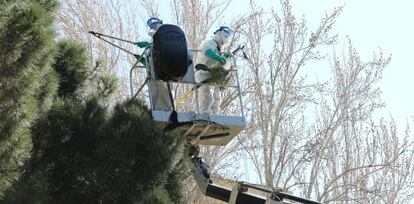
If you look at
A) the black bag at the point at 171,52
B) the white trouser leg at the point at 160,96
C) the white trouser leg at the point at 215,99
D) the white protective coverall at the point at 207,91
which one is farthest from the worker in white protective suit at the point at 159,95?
the white trouser leg at the point at 215,99

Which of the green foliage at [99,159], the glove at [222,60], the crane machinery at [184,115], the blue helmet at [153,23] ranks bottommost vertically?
the green foliage at [99,159]

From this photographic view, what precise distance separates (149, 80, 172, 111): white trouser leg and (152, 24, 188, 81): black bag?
0.23m

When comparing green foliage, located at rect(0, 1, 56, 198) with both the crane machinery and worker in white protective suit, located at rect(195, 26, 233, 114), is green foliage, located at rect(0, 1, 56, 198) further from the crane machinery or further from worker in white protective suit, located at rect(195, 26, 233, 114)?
worker in white protective suit, located at rect(195, 26, 233, 114)

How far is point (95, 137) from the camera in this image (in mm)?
6695

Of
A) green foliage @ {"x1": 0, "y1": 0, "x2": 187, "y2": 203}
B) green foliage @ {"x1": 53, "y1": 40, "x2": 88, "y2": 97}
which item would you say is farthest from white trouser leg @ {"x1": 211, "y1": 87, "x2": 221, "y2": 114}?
green foliage @ {"x1": 53, "y1": 40, "x2": 88, "y2": 97}

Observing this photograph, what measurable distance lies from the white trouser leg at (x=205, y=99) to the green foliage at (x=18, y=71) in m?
3.42

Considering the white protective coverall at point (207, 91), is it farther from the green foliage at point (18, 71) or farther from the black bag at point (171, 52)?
the green foliage at point (18, 71)

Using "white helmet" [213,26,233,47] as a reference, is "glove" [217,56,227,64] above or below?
below

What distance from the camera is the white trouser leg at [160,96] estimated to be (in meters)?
8.23

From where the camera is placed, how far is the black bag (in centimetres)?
790

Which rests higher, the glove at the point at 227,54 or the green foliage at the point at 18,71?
the glove at the point at 227,54

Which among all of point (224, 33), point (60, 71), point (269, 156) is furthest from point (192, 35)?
point (60, 71)

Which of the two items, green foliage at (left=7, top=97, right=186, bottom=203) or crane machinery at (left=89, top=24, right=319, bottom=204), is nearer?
green foliage at (left=7, top=97, right=186, bottom=203)

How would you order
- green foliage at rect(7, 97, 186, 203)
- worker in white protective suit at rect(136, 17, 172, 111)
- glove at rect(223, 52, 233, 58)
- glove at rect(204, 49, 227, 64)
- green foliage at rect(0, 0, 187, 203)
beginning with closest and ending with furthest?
green foliage at rect(0, 0, 187, 203), green foliage at rect(7, 97, 186, 203), worker in white protective suit at rect(136, 17, 172, 111), glove at rect(204, 49, 227, 64), glove at rect(223, 52, 233, 58)
